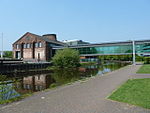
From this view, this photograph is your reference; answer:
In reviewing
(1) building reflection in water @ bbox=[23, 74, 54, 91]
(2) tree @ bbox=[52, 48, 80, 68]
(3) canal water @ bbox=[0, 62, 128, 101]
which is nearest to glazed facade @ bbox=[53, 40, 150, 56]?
(2) tree @ bbox=[52, 48, 80, 68]

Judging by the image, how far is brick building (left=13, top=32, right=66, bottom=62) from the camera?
66688 mm

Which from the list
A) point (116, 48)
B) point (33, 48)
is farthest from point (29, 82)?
point (33, 48)

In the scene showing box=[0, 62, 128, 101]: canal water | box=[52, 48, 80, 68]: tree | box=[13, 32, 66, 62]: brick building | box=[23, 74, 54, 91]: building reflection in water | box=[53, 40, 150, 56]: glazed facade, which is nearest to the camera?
box=[0, 62, 128, 101]: canal water

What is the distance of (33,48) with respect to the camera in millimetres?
69688

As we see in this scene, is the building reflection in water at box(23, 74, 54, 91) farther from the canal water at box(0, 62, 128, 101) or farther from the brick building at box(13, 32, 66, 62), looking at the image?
the brick building at box(13, 32, 66, 62)

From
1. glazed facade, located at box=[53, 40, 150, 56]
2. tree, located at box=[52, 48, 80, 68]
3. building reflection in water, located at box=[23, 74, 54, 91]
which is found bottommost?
building reflection in water, located at box=[23, 74, 54, 91]

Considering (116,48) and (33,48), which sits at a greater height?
(33,48)

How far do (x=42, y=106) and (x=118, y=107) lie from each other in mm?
3108

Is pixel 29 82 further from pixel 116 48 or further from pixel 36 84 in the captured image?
pixel 116 48

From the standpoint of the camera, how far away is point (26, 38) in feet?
236

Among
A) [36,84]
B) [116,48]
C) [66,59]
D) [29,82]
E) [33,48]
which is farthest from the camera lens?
[33,48]

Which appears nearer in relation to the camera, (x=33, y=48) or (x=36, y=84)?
(x=36, y=84)

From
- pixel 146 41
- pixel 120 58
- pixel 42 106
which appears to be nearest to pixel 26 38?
pixel 120 58

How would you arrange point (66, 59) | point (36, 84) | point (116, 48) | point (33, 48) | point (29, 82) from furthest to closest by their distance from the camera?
1. point (33, 48)
2. point (116, 48)
3. point (66, 59)
4. point (29, 82)
5. point (36, 84)
